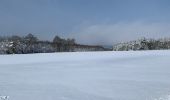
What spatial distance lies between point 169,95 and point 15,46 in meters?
32.1

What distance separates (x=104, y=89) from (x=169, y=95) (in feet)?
6.04

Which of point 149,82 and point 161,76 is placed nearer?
point 149,82

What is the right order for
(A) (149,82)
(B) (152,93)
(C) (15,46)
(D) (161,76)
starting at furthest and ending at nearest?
(C) (15,46), (D) (161,76), (A) (149,82), (B) (152,93)

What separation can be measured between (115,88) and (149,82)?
1.87 meters

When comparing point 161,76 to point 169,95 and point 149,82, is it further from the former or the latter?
point 169,95

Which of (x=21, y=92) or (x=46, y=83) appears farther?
(x=46, y=83)

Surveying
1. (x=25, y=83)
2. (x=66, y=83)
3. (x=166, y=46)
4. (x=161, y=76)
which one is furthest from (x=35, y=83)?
(x=166, y=46)

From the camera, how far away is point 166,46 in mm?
52375

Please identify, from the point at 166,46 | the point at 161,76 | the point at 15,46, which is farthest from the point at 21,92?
the point at 166,46

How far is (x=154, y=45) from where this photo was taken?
54.7 m

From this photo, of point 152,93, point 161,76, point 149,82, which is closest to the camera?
point 152,93

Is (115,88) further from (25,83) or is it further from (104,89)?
(25,83)

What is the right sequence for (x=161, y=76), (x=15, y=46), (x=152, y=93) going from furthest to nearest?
(x=15, y=46) → (x=161, y=76) → (x=152, y=93)

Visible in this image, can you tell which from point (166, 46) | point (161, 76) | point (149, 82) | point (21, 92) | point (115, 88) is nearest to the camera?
point (21, 92)
